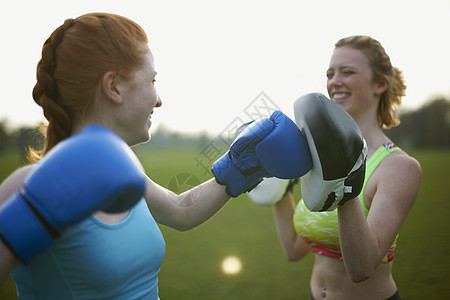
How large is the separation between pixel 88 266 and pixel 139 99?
73 cm

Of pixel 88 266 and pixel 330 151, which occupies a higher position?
pixel 330 151

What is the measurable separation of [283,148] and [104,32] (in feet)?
3.10

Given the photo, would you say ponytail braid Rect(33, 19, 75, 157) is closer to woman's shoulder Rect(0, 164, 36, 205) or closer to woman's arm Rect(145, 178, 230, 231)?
woman's shoulder Rect(0, 164, 36, 205)

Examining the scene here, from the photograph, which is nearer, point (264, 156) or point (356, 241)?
point (356, 241)

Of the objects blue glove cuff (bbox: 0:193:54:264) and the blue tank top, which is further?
the blue tank top

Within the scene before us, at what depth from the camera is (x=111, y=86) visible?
1432mm

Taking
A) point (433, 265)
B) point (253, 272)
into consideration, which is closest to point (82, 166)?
point (253, 272)

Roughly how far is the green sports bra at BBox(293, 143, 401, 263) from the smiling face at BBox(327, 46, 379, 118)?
0.37m

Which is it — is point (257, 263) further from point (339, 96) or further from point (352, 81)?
point (352, 81)

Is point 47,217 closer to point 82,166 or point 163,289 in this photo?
point 82,166

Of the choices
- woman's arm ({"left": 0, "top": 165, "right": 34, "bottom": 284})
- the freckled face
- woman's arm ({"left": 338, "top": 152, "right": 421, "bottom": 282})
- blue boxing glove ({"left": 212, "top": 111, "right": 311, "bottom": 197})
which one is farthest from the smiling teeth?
woman's arm ({"left": 0, "top": 165, "right": 34, "bottom": 284})

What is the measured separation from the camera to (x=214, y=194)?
1.97m

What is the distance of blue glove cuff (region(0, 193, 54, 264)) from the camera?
0.96m

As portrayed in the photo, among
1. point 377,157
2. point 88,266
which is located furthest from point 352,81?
point 88,266
